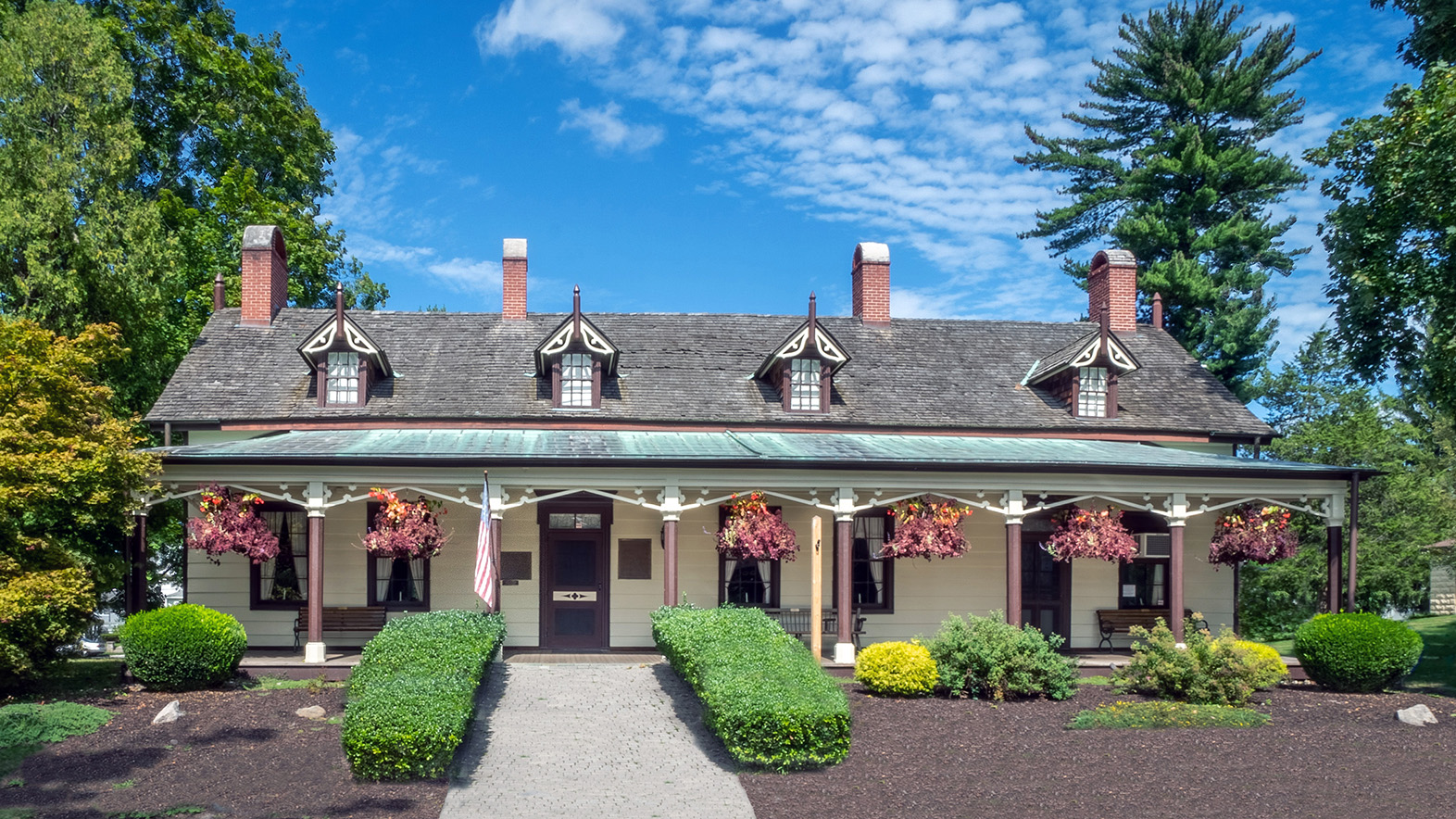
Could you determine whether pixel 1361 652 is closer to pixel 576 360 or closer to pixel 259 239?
pixel 576 360

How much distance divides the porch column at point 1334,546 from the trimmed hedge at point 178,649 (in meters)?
17.4

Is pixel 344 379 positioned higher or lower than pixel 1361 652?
higher

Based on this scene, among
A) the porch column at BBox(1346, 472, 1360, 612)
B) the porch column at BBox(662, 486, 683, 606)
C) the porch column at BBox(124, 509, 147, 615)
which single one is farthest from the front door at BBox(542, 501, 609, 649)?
the porch column at BBox(1346, 472, 1360, 612)

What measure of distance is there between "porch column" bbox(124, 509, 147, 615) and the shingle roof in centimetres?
367

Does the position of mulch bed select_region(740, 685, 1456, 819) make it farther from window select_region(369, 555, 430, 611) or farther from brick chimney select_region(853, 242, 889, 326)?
brick chimney select_region(853, 242, 889, 326)

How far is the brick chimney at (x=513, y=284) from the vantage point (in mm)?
22594

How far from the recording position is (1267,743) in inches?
442

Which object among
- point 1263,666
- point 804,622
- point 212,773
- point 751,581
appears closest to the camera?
point 212,773

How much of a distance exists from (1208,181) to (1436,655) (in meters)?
16.2

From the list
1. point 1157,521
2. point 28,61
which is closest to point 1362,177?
point 1157,521

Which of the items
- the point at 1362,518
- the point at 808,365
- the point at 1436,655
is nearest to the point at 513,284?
the point at 808,365

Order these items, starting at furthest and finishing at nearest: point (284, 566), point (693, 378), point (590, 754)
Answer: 1. point (693, 378)
2. point (284, 566)
3. point (590, 754)

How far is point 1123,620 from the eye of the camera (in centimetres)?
1866

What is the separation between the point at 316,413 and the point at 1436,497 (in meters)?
28.8
